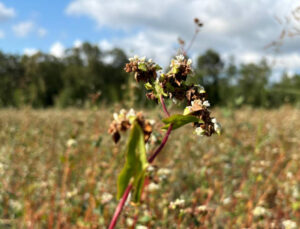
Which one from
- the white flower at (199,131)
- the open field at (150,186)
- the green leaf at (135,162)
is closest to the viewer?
the green leaf at (135,162)

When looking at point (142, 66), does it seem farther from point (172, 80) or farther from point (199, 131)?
point (199, 131)

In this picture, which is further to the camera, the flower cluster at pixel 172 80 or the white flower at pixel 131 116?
the flower cluster at pixel 172 80

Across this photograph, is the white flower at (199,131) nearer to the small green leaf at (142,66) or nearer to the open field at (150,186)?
the small green leaf at (142,66)

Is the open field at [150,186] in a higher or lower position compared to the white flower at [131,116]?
lower

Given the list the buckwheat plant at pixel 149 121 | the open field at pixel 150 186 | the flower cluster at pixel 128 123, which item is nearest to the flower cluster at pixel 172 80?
the buckwheat plant at pixel 149 121

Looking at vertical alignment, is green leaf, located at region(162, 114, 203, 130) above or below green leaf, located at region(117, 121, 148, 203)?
above

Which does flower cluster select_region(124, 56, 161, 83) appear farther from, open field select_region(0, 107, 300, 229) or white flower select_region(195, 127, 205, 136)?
open field select_region(0, 107, 300, 229)

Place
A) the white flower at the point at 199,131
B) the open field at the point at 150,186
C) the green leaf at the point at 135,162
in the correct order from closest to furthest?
the green leaf at the point at 135,162 → the white flower at the point at 199,131 → the open field at the point at 150,186

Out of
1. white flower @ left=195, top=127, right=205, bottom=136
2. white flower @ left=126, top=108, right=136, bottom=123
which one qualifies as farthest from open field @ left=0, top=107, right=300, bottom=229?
white flower @ left=126, top=108, right=136, bottom=123
